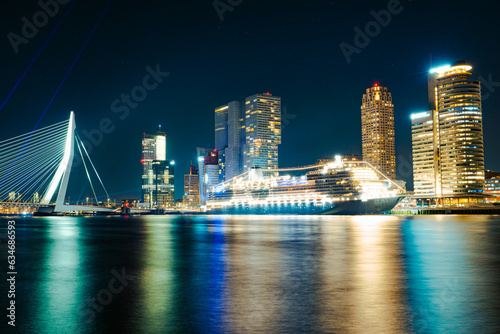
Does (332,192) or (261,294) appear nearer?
(261,294)

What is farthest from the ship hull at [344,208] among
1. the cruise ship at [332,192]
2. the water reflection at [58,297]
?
the water reflection at [58,297]

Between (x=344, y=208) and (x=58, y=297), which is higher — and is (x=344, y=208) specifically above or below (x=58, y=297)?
above

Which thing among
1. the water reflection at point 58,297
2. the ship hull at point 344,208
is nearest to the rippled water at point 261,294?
the water reflection at point 58,297

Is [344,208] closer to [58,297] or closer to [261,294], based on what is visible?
[261,294]

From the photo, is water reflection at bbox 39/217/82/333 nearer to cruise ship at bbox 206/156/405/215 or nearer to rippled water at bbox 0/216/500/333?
rippled water at bbox 0/216/500/333

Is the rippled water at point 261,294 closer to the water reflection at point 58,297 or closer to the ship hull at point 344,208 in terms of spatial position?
the water reflection at point 58,297

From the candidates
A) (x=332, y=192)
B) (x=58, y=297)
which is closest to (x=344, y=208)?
(x=332, y=192)

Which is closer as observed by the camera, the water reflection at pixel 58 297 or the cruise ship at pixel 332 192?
the water reflection at pixel 58 297

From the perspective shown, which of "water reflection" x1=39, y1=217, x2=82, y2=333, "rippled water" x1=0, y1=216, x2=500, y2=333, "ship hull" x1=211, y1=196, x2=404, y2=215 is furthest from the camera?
"ship hull" x1=211, y1=196, x2=404, y2=215

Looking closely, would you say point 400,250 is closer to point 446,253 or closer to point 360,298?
point 446,253

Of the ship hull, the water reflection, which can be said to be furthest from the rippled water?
the ship hull

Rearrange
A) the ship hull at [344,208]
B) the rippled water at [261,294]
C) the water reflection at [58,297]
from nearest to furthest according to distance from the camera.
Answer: the rippled water at [261,294], the water reflection at [58,297], the ship hull at [344,208]

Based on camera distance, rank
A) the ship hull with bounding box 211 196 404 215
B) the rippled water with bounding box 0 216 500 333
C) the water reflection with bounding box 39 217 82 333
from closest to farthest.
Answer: the rippled water with bounding box 0 216 500 333 < the water reflection with bounding box 39 217 82 333 < the ship hull with bounding box 211 196 404 215

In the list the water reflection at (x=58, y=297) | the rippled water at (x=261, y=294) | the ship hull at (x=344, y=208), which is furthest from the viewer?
the ship hull at (x=344, y=208)
